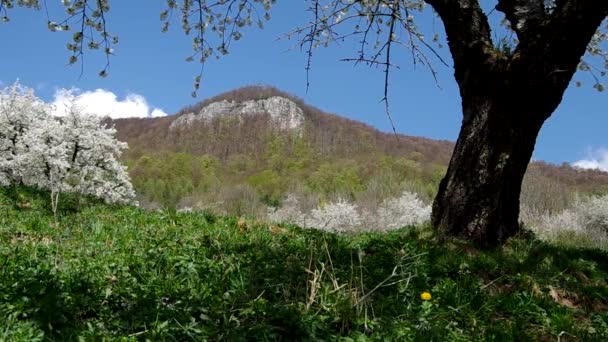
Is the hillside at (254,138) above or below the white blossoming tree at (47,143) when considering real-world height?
above

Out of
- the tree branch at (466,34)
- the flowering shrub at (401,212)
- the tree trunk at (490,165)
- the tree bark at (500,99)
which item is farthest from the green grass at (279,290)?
the flowering shrub at (401,212)

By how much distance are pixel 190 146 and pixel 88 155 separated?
138568 mm

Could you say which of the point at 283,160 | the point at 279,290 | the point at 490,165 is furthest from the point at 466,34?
the point at 283,160

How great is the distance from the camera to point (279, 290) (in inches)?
162

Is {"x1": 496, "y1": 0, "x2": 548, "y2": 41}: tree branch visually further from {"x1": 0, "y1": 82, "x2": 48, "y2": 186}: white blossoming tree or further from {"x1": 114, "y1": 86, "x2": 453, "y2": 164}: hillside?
{"x1": 114, "y1": 86, "x2": 453, "y2": 164}: hillside

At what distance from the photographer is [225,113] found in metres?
199

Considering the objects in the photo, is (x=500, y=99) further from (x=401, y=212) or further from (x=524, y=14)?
(x=401, y=212)

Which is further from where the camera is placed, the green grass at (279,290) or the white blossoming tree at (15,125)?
the white blossoming tree at (15,125)

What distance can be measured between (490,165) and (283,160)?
140m

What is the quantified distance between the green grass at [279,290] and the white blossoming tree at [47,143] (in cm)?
2661

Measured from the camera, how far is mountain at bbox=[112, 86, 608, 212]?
343ft

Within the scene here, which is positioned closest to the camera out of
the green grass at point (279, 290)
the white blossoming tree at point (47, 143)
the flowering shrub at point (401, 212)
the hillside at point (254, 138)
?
the green grass at point (279, 290)

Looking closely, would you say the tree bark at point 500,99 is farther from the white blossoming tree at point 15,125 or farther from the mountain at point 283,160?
the mountain at point 283,160

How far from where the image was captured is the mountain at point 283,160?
343ft
